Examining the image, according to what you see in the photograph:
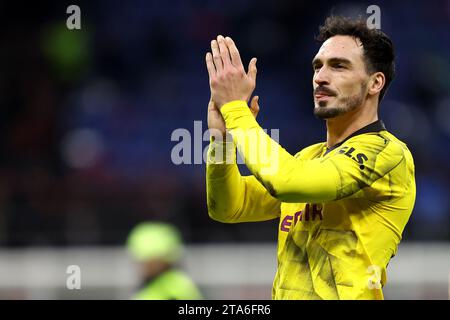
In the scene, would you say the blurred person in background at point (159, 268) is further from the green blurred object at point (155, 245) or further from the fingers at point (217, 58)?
the fingers at point (217, 58)

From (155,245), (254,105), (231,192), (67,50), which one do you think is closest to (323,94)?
(254,105)

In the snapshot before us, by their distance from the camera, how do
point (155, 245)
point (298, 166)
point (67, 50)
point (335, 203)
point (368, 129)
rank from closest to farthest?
point (298, 166), point (335, 203), point (368, 129), point (155, 245), point (67, 50)

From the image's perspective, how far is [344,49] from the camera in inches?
157

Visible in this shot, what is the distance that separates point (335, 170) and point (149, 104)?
9.51 metres

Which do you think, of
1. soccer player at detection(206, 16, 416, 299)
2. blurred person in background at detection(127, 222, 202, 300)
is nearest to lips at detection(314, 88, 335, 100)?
soccer player at detection(206, 16, 416, 299)

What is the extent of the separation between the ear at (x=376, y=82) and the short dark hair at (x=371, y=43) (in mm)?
22

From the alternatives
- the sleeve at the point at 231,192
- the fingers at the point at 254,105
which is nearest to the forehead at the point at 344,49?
the fingers at the point at 254,105

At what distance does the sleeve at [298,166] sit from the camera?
3529 mm

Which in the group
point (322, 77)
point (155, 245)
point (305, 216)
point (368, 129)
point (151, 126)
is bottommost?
point (155, 245)

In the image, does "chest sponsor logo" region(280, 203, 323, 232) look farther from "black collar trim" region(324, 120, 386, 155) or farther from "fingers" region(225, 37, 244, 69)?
"fingers" region(225, 37, 244, 69)

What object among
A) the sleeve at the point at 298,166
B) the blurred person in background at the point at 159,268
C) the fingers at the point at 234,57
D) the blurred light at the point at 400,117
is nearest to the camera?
the sleeve at the point at 298,166

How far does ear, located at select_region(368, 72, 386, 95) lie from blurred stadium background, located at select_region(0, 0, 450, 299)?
584cm

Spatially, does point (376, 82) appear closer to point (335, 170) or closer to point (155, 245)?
point (335, 170)
